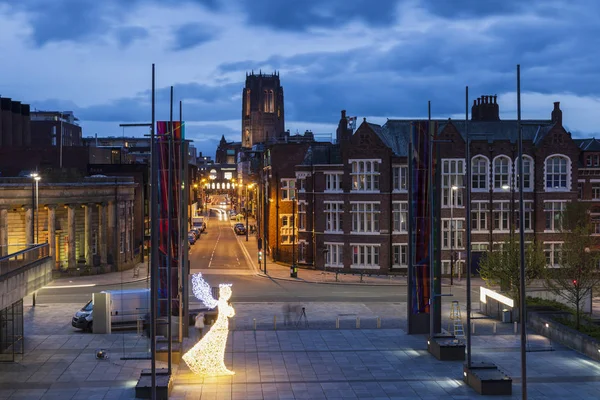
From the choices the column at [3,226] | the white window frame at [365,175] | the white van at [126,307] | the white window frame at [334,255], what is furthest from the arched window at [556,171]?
the column at [3,226]

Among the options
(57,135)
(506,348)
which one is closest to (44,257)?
(506,348)

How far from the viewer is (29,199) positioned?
188 ft

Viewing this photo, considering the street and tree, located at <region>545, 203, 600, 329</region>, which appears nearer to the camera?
tree, located at <region>545, 203, 600, 329</region>

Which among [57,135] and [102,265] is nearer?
[102,265]

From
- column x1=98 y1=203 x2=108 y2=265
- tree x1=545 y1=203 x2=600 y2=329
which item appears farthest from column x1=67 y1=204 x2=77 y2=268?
tree x1=545 y1=203 x2=600 y2=329

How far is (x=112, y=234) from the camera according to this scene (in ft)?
222

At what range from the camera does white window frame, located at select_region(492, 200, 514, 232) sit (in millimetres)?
64625

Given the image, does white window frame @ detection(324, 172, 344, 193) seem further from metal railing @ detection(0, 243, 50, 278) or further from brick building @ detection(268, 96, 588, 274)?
metal railing @ detection(0, 243, 50, 278)

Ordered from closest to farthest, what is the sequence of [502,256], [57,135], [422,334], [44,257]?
[44,257] < [422,334] < [502,256] < [57,135]

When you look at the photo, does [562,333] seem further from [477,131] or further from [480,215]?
[477,131]

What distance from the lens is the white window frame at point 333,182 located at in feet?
213

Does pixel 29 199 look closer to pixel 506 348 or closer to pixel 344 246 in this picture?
pixel 344 246

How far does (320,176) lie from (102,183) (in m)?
20.3

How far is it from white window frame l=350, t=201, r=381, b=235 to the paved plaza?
2331cm
